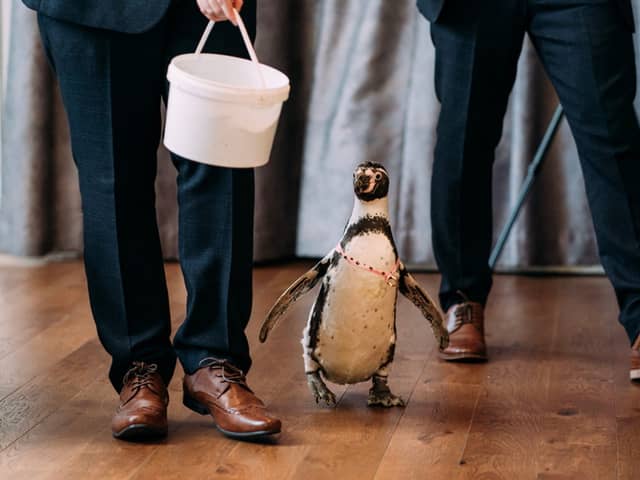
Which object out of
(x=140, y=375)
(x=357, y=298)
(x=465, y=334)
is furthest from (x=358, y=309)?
(x=465, y=334)

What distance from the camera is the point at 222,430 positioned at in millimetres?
1724

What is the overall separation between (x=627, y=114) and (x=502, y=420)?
2.07 ft

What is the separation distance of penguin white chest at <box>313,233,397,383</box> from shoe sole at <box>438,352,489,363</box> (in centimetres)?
38

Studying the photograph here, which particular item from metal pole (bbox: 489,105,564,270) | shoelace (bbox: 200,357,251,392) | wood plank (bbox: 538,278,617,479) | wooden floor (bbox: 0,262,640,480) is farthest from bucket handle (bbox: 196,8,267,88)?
metal pole (bbox: 489,105,564,270)

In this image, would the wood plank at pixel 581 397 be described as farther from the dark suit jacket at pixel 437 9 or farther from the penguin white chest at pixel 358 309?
the dark suit jacket at pixel 437 9

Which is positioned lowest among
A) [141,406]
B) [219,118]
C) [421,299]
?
[141,406]

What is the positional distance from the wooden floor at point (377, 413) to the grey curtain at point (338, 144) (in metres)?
0.49

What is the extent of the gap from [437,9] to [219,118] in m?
0.74

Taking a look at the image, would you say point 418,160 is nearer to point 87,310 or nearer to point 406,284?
point 87,310

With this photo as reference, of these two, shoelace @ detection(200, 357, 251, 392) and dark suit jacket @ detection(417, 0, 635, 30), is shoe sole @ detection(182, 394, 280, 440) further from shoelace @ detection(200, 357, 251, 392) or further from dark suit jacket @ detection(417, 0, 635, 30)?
dark suit jacket @ detection(417, 0, 635, 30)

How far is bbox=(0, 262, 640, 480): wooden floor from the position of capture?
1617mm

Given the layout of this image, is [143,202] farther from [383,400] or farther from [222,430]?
[383,400]

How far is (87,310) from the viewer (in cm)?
261

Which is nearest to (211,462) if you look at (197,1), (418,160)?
(197,1)
